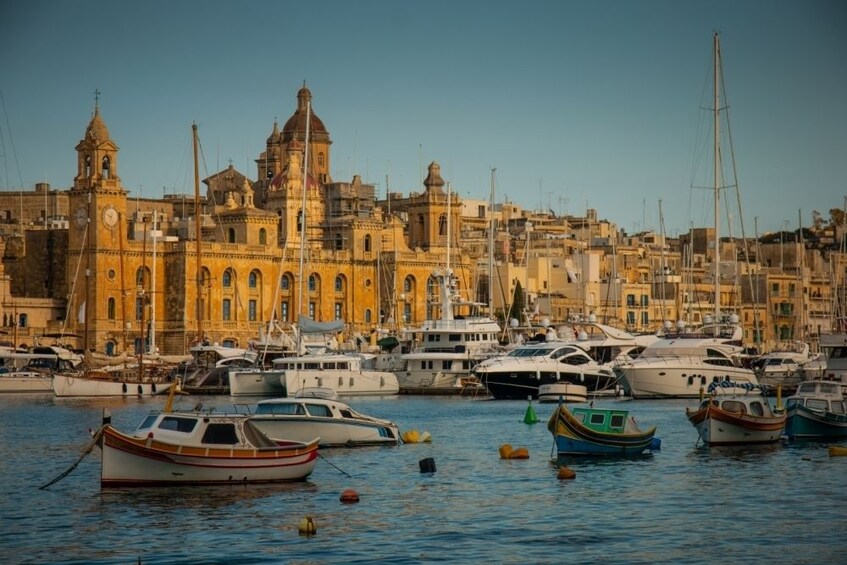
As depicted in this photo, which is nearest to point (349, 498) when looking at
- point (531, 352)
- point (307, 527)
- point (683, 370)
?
point (307, 527)

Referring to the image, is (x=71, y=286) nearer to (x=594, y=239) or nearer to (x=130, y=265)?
(x=130, y=265)

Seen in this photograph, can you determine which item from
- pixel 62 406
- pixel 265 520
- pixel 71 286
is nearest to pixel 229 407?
pixel 62 406

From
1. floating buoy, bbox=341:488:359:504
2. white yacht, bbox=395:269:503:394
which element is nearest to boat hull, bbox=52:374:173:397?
white yacht, bbox=395:269:503:394

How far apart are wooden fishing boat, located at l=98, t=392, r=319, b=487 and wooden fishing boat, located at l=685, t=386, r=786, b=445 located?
15651 mm

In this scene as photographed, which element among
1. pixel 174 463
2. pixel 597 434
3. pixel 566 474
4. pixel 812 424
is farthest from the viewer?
pixel 812 424

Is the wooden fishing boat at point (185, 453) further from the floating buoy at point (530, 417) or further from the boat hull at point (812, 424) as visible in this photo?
the floating buoy at point (530, 417)

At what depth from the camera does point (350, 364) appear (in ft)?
287

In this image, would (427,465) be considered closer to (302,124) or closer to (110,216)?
(110,216)

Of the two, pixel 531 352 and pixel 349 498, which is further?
pixel 531 352

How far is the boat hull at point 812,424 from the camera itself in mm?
54938

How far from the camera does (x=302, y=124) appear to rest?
150 m

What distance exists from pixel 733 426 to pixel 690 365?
27084mm

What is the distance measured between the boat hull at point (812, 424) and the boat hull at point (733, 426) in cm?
128

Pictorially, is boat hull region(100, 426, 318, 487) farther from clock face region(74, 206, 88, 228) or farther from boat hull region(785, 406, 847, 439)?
clock face region(74, 206, 88, 228)
